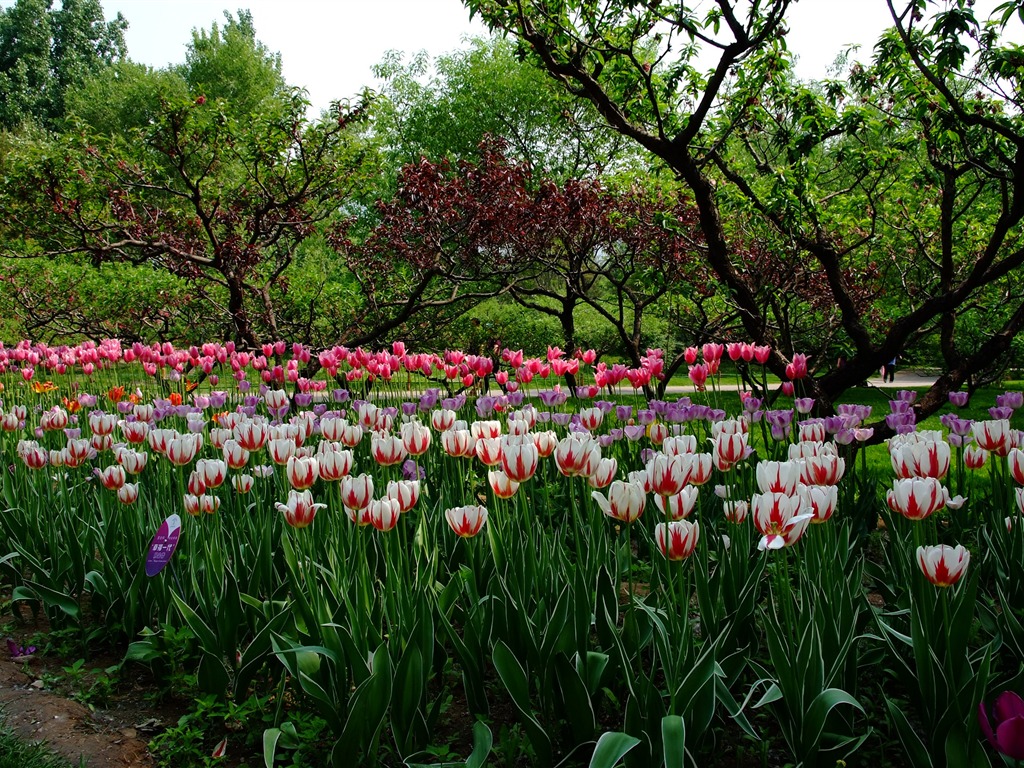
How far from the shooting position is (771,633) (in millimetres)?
1855

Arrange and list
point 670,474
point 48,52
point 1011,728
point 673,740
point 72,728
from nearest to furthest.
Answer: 1. point 1011,728
2. point 673,740
3. point 670,474
4. point 72,728
5. point 48,52

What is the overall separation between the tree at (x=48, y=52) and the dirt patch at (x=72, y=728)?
38.4 m

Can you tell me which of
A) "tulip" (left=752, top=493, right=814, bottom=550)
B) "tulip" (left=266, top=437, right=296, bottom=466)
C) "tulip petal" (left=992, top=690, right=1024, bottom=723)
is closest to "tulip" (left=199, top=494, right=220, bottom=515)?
"tulip" (left=266, top=437, right=296, bottom=466)

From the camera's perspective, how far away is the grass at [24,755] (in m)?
2.12

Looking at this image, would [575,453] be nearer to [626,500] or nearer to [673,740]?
[626,500]

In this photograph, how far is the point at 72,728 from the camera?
2375mm

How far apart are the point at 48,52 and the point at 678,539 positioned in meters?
48.5

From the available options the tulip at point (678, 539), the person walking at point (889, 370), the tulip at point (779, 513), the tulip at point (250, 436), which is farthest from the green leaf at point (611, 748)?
the person walking at point (889, 370)

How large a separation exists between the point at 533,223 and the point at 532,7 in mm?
2410

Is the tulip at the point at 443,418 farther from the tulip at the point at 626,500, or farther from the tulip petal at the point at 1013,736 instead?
the tulip petal at the point at 1013,736

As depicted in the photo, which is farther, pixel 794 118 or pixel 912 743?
pixel 794 118

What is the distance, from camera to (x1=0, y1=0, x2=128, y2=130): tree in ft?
119

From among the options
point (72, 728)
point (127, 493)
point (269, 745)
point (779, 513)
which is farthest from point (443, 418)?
point (779, 513)

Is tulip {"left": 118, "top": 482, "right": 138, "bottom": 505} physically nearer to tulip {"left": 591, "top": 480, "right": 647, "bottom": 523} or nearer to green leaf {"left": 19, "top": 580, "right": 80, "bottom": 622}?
green leaf {"left": 19, "top": 580, "right": 80, "bottom": 622}
